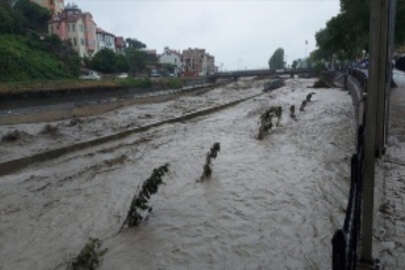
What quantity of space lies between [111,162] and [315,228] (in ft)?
20.8

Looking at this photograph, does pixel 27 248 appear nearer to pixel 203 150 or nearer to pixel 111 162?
pixel 111 162

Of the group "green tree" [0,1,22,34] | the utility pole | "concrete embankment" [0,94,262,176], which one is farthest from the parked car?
the utility pole

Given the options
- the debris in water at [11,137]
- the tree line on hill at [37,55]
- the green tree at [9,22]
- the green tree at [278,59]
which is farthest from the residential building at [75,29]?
the green tree at [278,59]

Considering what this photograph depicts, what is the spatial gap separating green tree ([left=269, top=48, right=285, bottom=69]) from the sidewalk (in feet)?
411

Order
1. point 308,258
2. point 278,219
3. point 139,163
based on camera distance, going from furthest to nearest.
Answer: point 139,163, point 278,219, point 308,258

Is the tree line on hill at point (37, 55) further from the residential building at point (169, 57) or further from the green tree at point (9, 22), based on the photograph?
the residential building at point (169, 57)

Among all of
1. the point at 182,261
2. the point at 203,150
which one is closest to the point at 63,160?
the point at 203,150

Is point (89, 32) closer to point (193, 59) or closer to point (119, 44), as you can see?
point (119, 44)

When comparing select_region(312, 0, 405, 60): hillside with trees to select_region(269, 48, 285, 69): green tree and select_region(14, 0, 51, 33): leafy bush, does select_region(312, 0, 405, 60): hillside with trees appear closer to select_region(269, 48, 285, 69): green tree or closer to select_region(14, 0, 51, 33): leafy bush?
select_region(14, 0, 51, 33): leafy bush

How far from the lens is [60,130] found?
49.3 feet

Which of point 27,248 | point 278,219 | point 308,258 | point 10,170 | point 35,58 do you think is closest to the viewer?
point 308,258

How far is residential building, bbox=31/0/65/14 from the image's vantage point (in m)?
67.8

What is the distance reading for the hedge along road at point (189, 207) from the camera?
4.59 meters

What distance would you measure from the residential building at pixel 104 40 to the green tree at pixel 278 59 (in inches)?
2712
